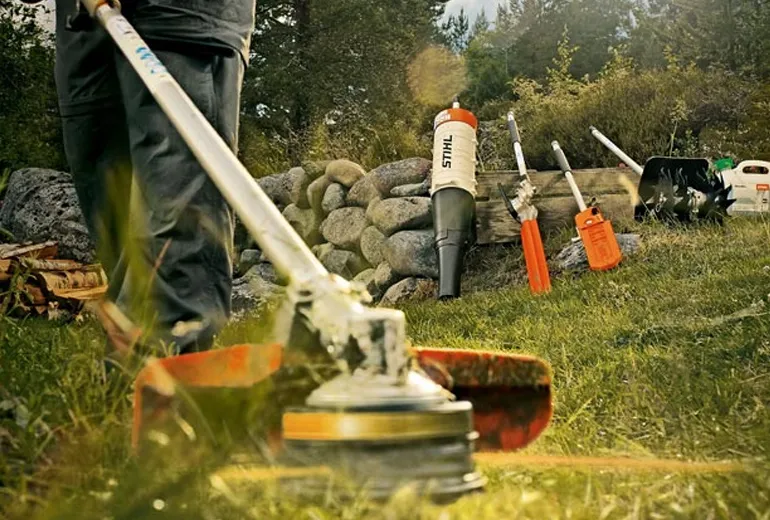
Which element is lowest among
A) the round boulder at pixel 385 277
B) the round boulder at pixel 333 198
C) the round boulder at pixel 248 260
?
the round boulder at pixel 385 277

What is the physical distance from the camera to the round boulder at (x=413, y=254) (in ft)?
20.3

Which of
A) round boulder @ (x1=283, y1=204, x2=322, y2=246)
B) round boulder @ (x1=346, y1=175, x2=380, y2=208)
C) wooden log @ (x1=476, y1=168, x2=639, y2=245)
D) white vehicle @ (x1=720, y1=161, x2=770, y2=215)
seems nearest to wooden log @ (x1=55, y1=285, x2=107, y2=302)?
round boulder @ (x1=283, y1=204, x2=322, y2=246)

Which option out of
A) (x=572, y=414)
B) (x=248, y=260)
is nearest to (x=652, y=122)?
(x=248, y=260)

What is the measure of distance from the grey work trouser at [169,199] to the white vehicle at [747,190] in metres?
4.69

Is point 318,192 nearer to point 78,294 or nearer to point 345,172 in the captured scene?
point 345,172

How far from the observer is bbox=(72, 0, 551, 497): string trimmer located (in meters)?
1.05

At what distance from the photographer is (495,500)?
1.15 m

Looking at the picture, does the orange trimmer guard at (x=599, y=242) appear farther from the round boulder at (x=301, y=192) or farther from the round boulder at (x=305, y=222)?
the round boulder at (x=301, y=192)

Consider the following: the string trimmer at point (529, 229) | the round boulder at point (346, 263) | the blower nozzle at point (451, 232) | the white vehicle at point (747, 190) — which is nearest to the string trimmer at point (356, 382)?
the string trimmer at point (529, 229)

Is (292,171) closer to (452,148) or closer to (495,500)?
(452,148)

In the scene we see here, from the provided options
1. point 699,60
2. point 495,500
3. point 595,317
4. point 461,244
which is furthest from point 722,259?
point 699,60

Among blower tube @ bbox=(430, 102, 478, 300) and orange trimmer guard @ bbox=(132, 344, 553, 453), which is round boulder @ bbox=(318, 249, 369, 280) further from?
orange trimmer guard @ bbox=(132, 344, 553, 453)

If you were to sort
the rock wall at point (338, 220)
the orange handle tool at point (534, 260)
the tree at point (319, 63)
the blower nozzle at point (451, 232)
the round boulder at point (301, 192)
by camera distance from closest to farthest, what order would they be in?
the orange handle tool at point (534, 260)
the blower nozzle at point (451, 232)
the rock wall at point (338, 220)
the round boulder at point (301, 192)
the tree at point (319, 63)

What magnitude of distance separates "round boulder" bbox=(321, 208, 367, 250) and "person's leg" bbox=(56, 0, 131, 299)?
4.60 meters
